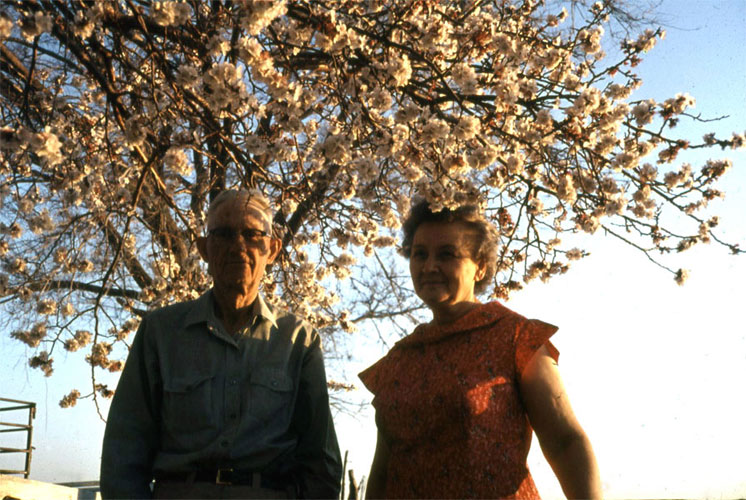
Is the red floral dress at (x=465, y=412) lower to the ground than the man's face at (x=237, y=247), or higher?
lower

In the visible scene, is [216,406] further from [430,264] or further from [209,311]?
[430,264]

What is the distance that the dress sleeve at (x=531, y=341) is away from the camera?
2.23 metres

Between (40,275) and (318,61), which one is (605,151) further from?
(40,275)

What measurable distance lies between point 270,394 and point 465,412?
72cm

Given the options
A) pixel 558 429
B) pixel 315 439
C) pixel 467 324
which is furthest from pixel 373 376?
pixel 558 429

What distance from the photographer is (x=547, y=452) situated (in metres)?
2.14

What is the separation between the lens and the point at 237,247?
101 inches

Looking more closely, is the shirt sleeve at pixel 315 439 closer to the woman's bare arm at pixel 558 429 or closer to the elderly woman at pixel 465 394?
the elderly woman at pixel 465 394

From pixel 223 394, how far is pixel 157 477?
36 cm

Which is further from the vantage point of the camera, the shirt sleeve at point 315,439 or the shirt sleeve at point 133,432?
the shirt sleeve at point 315,439

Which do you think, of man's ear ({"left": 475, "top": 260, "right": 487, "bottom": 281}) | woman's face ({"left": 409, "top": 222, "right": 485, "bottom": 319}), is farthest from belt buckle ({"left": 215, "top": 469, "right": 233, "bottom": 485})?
man's ear ({"left": 475, "top": 260, "right": 487, "bottom": 281})

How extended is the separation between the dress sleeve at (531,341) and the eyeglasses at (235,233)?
3.47ft

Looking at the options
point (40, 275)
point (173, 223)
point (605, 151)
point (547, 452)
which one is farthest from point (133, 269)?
point (547, 452)

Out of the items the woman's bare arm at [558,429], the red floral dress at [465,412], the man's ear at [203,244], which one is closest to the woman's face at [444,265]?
the red floral dress at [465,412]
